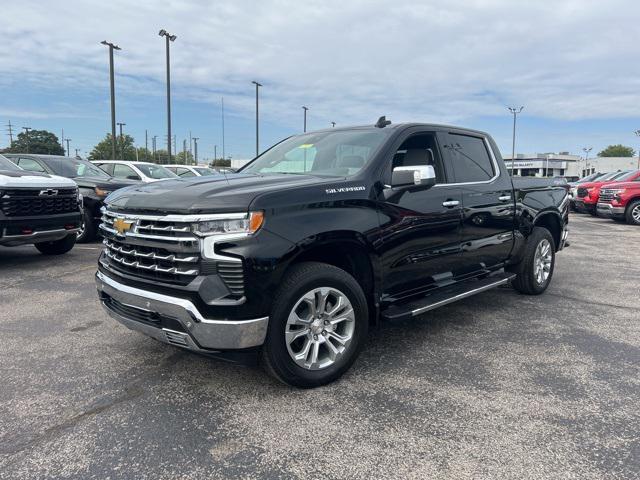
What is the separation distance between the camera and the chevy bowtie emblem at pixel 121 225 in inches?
132

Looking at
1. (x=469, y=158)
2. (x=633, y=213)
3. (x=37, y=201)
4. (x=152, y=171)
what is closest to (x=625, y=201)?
(x=633, y=213)

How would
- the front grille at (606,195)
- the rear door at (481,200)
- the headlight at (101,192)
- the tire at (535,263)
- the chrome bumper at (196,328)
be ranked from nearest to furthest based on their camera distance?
1. the chrome bumper at (196,328)
2. the rear door at (481,200)
3. the tire at (535,263)
4. the headlight at (101,192)
5. the front grille at (606,195)

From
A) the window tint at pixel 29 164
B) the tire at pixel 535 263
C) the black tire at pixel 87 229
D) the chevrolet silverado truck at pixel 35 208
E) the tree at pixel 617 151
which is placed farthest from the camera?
the tree at pixel 617 151

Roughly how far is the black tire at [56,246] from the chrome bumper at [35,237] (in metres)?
0.67

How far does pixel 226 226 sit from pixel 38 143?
305ft

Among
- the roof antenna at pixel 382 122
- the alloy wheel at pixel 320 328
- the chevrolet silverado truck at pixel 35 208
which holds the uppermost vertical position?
the roof antenna at pixel 382 122

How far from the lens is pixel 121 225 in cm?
341

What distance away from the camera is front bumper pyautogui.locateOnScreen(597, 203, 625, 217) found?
15.3m

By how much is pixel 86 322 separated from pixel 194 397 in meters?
2.10

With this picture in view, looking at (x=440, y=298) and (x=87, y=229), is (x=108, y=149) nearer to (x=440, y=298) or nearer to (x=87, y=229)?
(x=87, y=229)

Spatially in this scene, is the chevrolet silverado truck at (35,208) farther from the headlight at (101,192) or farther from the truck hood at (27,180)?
the headlight at (101,192)

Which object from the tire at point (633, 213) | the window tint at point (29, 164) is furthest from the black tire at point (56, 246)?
the tire at point (633, 213)

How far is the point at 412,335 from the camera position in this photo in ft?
14.6

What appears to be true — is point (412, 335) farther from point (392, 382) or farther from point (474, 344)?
point (392, 382)
